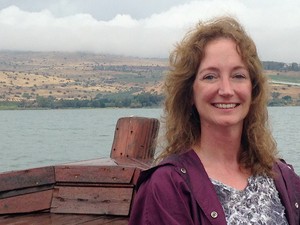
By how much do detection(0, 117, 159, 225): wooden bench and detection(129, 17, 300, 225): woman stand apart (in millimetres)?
2000

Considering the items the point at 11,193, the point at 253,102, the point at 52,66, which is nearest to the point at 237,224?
the point at 253,102

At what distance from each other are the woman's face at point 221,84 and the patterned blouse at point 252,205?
286 mm

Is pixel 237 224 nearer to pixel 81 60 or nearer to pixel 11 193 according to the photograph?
pixel 11 193

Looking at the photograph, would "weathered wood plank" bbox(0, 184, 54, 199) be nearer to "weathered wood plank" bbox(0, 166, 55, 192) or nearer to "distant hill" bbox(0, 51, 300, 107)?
"weathered wood plank" bbox(0, 166, 55, 192)

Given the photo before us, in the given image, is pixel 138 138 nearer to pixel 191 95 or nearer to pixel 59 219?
pixel 59 219

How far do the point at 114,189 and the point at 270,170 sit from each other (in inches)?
87.3

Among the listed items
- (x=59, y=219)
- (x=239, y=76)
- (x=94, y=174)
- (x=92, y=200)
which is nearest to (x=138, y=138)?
(x=94, y=174)

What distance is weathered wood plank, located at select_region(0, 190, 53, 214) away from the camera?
15.0ft

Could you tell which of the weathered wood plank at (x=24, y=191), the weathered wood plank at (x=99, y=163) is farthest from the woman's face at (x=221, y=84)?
the weathered wood plank at (x=24, y=191)

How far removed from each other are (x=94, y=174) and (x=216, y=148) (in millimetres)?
2304

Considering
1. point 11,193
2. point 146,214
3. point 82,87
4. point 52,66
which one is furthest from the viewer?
point 52,66

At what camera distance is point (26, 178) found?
4.64 m

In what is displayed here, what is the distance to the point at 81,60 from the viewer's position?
11388cm

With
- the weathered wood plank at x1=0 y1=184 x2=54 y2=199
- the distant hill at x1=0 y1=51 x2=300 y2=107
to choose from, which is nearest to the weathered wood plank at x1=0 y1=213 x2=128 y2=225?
the weathered wood plank at x1=0 y1=184 x2=54 y2=199
